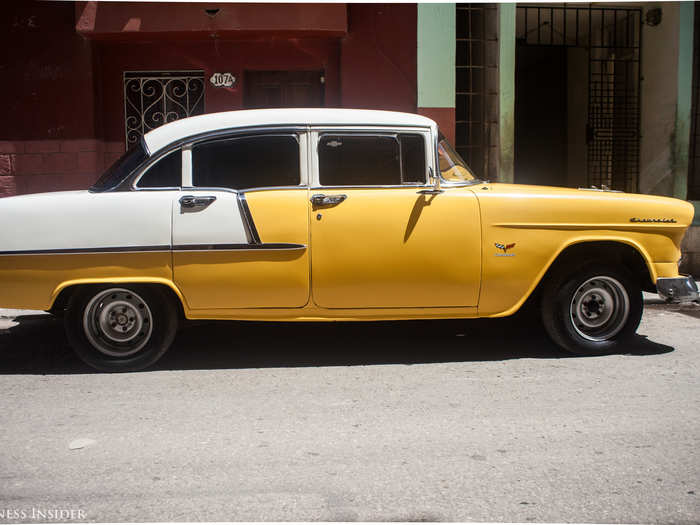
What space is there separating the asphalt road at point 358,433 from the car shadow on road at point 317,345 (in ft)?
0.10

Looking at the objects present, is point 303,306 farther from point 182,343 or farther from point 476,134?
point 476,134

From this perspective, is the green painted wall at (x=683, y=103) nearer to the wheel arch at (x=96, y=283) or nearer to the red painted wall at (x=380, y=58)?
the red painted wall at (x=380, y=58)

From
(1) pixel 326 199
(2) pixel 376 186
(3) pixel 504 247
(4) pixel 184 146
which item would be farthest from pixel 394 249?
(4) pixel 184 146

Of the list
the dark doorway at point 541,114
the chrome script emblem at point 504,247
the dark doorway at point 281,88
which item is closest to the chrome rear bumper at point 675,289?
the chrome script emblem at point 504,247

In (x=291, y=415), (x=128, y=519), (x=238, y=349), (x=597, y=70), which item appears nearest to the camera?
(x=128, y=519)

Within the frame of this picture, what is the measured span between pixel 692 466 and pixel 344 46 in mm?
7831

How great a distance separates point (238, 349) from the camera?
5629 mm

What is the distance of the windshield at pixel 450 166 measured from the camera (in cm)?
518

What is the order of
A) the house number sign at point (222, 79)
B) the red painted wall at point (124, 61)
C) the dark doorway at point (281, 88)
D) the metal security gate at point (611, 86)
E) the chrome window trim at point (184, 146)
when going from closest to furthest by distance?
the chrome window trim at point (184, 146)
the red painted wall at point (124, 61)
the house number sign at point (222, 79)
the dark doorway at point (281, 88)
the metal security gate at point (611, 86)

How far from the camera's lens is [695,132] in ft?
35.6

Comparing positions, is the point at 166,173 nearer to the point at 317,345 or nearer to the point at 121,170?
the point at 121,170

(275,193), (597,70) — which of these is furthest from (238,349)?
(597,70)

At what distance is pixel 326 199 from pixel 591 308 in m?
2.19

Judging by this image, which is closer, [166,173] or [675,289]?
[166,173]
